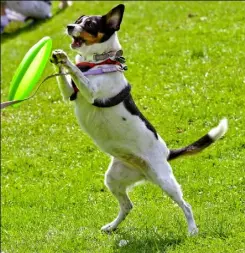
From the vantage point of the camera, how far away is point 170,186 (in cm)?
688

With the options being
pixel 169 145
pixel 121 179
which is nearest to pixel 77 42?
pixel 121 179

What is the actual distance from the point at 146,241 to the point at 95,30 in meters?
2.08

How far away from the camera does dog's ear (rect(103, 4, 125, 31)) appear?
22.1 ft

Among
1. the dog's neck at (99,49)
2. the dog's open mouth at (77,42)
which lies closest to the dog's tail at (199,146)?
the dog's neck at (99,49)

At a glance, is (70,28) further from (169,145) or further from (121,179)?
(169,145)

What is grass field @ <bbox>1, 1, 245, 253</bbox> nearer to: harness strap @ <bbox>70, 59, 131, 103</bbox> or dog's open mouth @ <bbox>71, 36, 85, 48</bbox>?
dog's open mouth @ <bbox>71, 36, 85, 48</bbox>

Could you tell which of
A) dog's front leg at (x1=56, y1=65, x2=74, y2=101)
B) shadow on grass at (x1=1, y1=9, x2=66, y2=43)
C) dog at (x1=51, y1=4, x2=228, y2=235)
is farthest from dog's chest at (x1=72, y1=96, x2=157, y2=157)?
shadow on grass at (x1=1, y1=9, x2=66, y2=43)

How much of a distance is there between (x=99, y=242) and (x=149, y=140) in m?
1.14

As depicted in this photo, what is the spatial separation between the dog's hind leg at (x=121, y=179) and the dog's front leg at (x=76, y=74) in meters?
0.90

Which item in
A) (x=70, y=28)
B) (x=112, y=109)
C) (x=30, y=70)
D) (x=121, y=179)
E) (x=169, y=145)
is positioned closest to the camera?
(x=70, y=28)

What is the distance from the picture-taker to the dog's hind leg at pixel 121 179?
7.27 m

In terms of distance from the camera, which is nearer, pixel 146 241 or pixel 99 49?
pixel 146 241

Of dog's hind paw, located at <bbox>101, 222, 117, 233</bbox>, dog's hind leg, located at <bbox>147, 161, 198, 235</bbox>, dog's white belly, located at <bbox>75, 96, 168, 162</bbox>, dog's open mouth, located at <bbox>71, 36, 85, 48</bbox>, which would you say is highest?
dog's open mouth, located at <bbox>71, 36, 85, 48</bbox>

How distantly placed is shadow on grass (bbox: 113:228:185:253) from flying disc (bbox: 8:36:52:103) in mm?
1734
